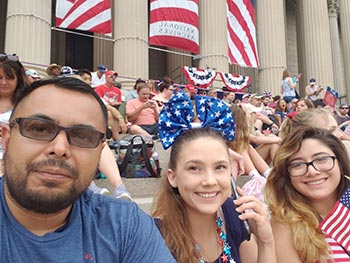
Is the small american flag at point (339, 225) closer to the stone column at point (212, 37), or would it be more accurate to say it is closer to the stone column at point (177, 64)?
the stone column at point (212, 37)

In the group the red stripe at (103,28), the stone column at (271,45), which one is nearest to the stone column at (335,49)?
the stone column at (271,45)

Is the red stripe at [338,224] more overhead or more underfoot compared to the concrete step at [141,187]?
more underfoot

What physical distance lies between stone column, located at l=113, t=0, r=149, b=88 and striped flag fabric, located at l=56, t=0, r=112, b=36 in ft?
3.90

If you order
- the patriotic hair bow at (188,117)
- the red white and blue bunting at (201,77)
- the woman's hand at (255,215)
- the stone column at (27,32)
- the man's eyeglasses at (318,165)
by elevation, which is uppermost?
the stone column at (27,32)

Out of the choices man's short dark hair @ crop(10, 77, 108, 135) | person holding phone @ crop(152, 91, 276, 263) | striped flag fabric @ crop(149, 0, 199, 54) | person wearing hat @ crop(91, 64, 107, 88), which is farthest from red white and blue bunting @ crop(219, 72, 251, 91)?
man's short dark hair @ crop(10, 77, 108, 135)

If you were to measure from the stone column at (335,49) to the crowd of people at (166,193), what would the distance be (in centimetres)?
2392

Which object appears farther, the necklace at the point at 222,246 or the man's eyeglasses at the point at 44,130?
the necklace at the point at 222,246

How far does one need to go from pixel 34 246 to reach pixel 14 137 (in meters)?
0.43

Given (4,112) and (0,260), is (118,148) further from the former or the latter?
(0,260)

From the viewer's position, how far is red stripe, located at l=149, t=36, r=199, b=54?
12.2 metres

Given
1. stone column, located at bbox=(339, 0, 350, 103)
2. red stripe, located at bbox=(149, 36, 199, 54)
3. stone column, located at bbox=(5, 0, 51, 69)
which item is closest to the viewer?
stone column, located at bbox=(5, 0, 51, 69)

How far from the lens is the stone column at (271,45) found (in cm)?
1703

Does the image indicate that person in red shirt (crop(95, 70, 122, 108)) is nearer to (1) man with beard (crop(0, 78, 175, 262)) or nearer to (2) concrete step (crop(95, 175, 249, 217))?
(2) concrete step (crop(95, 175, 249, 217))

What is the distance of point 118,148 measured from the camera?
4.74 meters
